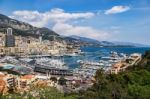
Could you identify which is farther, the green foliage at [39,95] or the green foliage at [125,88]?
the green foliage at [125,88]

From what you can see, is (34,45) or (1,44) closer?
(1,44)

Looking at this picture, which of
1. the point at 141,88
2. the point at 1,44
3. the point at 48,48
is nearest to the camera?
the point at 141,88

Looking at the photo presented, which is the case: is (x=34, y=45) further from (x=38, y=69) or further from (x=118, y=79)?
(x=118, y=79)

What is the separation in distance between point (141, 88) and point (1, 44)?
103590 millimetres

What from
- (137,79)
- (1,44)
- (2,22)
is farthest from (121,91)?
(2,22)

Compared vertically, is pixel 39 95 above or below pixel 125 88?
above

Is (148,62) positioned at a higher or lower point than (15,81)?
higher

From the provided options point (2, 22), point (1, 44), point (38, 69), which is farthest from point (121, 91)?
point (2, 22)

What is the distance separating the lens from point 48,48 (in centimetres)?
12756

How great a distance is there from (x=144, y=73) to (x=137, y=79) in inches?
24.2

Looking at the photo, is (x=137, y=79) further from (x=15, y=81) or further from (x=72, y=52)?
(x=72, y=52)

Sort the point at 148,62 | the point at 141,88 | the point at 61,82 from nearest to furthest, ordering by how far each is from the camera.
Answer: the point at 141,88 < the point at 148,62 < the point at 61,82

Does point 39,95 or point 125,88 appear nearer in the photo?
point 39,95

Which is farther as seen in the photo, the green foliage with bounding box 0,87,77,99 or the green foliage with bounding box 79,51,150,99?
the green foliage with bounding box 79,51,150,99
